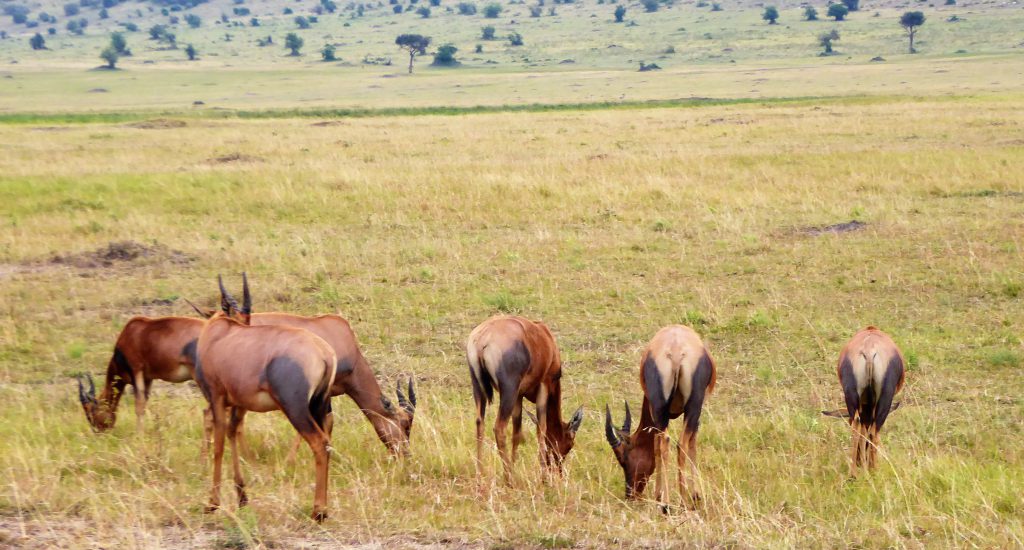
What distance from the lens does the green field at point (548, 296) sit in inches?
228

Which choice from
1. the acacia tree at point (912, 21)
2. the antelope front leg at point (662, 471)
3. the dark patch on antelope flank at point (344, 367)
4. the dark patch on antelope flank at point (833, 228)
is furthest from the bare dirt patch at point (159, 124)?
the acacia tree at point (912, 21)

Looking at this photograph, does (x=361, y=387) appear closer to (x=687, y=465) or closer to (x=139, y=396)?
(x=139, y=396)

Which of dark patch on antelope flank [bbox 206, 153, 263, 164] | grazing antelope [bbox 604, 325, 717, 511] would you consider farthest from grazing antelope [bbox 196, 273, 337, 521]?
dark patch on antelope flank [bbox 206, 153, 263, 164]

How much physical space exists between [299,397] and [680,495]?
230 centimetres

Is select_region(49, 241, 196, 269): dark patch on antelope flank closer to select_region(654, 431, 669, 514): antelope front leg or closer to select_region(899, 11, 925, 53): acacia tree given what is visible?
select_region(654, 431, 669, 514): antelope front leg

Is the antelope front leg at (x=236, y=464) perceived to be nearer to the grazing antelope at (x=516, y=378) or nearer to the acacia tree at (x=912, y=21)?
the grazing antelope at (x=516, y=378)

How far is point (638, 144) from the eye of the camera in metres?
27.9

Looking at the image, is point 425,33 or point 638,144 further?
point 425,33

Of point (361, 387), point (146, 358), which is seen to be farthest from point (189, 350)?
point (361, 387)

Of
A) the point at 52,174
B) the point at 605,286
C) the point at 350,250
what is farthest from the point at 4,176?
the point at 605,286

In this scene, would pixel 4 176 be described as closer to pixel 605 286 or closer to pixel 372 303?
pixel 372 303

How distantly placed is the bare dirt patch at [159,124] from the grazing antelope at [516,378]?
31967mm

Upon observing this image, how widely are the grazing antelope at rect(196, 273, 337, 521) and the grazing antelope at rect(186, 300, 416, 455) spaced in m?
1.00

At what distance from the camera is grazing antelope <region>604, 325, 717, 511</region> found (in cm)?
622
